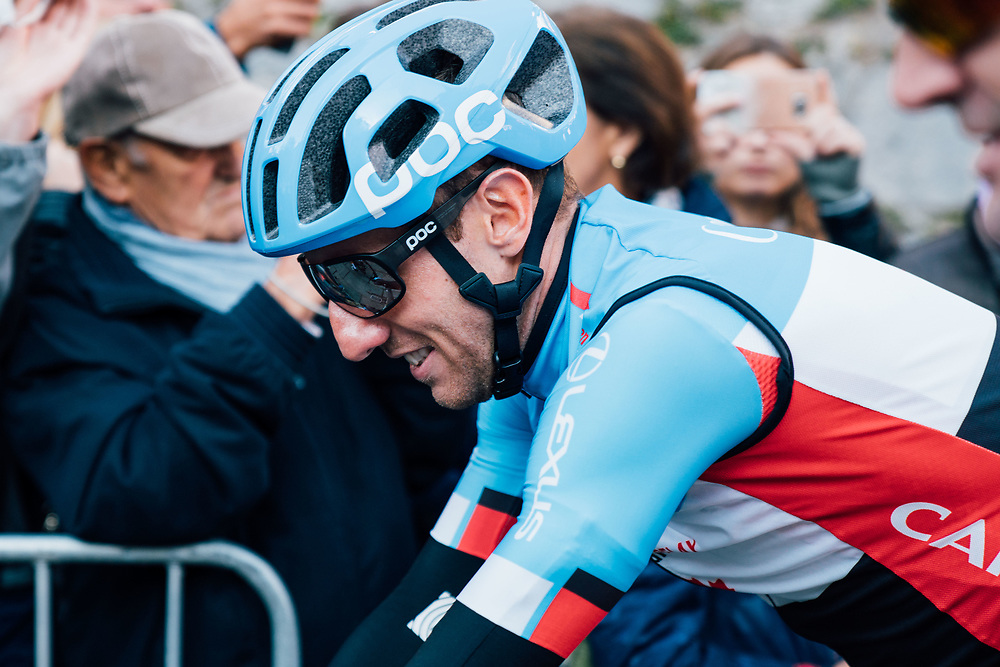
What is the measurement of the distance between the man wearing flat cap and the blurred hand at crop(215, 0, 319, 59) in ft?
2.72

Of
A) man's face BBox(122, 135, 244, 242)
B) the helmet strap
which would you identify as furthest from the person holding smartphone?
the helmet strap

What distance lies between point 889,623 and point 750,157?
2.56 m

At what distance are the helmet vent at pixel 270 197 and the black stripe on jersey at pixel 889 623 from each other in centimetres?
117

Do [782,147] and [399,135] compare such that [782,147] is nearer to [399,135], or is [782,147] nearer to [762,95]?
[762,95]

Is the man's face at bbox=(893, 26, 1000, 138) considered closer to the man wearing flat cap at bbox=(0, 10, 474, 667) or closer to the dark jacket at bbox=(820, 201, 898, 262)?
the man wearing flat cap at bbox=(0, 10, 474, 667)

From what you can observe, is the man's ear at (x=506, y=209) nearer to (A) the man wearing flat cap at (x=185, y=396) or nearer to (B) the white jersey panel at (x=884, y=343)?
(B) the white jersey panel at (x=884, y=343)

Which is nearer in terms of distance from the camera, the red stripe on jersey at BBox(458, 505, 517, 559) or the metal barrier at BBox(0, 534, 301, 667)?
the red stripe on jersey at BBox(458, 505, 517, 559)

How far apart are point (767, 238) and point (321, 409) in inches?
61.4

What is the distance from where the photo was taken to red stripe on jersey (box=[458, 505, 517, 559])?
5.74ft

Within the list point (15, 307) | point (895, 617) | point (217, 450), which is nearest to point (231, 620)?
point (217, 450)

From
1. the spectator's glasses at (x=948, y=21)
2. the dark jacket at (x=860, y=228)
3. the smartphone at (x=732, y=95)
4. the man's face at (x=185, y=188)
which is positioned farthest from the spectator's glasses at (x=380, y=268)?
the dark jacket at (x=860, y=228)

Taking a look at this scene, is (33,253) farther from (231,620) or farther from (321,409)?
(231,620)

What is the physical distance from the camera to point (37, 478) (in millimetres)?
2205

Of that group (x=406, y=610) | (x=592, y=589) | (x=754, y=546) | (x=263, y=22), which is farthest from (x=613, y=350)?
(x=263, y=22)
